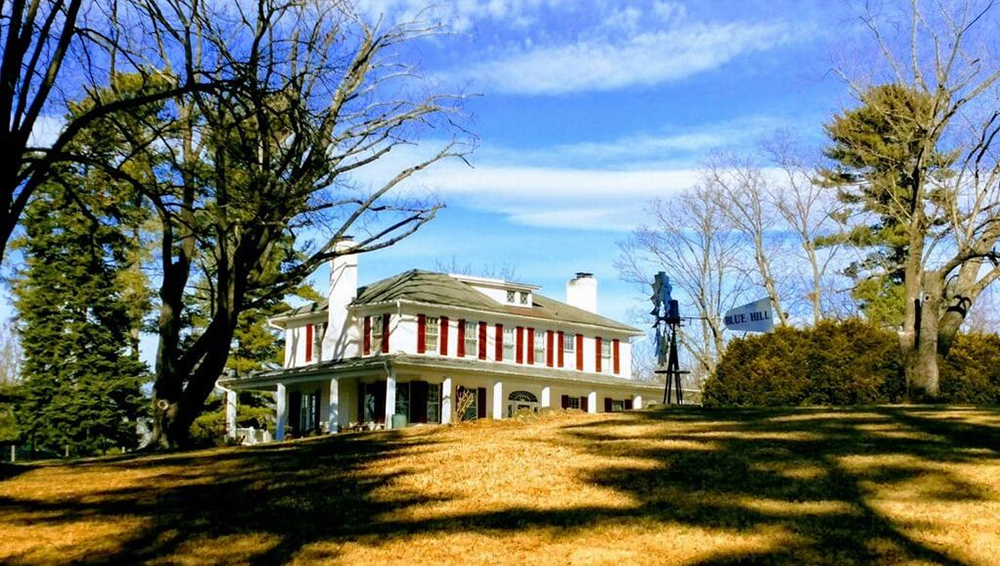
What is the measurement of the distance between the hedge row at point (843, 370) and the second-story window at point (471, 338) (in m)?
12.9

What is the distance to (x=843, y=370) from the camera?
26656 mm

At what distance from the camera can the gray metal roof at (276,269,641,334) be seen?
37.5 meters

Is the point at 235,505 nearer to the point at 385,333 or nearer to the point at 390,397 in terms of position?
the point at 390,397

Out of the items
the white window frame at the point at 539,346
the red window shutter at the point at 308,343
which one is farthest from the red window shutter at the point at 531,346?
the red window shutter at the point at 308,343

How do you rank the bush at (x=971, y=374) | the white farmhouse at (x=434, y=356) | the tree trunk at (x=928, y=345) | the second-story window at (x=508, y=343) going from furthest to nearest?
the second-story window at (x=508, y=343)
the white farmhouse at (x=434, y=356)
the bush at (x=971, y=374)
the tree trunk at (x=928, y=345)

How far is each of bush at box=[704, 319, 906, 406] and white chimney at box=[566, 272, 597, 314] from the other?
58.7 ft

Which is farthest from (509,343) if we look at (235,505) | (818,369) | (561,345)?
(235,505)

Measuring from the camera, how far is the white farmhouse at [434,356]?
1448 inches

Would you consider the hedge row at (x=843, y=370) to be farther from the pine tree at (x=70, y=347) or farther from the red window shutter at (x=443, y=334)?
the pine tree at (x=70, y=347)

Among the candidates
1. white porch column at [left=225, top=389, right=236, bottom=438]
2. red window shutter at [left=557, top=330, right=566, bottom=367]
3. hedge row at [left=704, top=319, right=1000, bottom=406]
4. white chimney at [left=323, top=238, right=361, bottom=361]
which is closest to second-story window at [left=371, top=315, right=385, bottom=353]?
white chimney at [left=323, top=238, right=361, bottom=361]

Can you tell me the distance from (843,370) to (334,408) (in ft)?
62.2

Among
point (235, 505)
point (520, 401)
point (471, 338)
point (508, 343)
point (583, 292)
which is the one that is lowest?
point (235, 505)

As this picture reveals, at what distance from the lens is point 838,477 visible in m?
11.2

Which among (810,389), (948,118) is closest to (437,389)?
(810,389)
